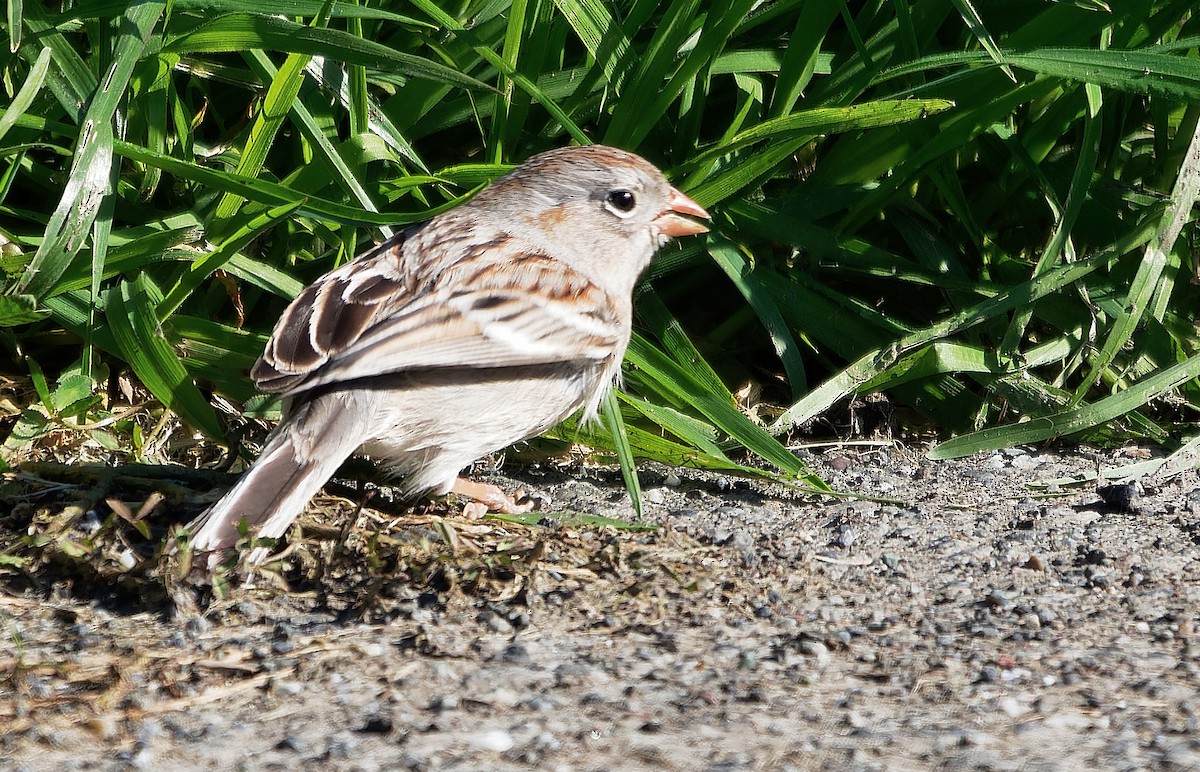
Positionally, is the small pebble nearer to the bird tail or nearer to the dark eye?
the bird tail

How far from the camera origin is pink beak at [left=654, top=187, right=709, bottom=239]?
382 centimetres

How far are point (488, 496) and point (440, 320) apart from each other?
562mm

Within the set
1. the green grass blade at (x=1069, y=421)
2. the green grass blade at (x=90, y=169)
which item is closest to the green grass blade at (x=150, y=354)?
the green grass blade at (x=90, y=169)

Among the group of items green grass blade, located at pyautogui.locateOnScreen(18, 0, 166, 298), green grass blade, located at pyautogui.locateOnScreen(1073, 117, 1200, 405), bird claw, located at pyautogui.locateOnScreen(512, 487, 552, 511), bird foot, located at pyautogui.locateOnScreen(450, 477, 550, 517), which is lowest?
bird claw, located at pyautogui.locateOnScreen(512, 487, 552, 511)

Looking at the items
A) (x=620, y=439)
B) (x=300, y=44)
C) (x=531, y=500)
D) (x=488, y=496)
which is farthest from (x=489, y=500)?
(x=300, y=44)

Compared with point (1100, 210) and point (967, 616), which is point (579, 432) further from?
point (1100, 210)

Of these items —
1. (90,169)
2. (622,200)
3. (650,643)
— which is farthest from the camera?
(622,200)

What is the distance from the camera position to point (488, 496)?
364 cm

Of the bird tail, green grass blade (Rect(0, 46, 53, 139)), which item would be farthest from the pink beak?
green grass blade (Rect(0, 46, 53, 139))

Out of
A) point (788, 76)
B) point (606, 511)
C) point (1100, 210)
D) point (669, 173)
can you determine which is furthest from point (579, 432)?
point (1100, 210)

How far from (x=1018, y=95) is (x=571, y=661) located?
7.69 ft

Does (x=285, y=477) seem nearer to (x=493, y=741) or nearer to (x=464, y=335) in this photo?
(x=464, y=335)

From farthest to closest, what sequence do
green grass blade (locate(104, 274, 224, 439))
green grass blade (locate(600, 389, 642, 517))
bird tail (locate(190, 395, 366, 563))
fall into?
green grass blade (locate(104, 274, 224, 439)), green grass blade (locate(600, 389, 642, 517)), bird tail (locate(190, 395, 366, 563))

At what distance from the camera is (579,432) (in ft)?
12.9
